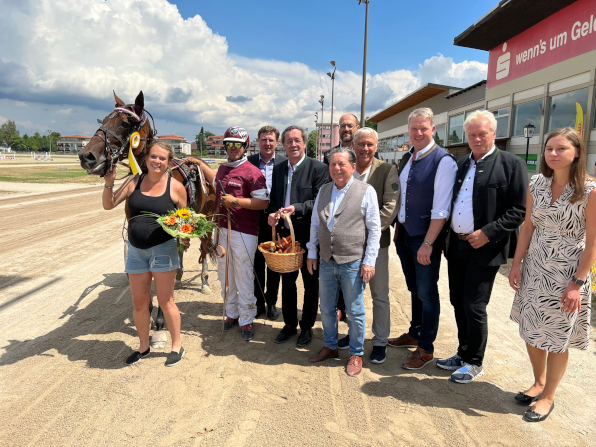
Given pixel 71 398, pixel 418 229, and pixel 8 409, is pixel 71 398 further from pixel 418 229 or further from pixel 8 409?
pixel 418 229

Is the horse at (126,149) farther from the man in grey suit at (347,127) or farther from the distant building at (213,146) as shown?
the distant building at (213,146)

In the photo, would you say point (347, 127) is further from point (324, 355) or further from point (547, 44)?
point (547, 44)

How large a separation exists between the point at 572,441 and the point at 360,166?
2688 millimetres

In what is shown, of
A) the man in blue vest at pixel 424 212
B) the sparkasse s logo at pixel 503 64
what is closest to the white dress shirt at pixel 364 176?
the man in blue vest at pixel 424 212

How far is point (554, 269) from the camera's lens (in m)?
2.63

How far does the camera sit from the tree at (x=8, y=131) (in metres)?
110

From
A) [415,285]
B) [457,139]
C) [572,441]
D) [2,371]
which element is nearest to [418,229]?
[415,285]

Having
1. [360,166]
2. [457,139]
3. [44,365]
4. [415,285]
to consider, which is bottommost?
[44,365]

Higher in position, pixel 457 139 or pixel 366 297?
pixel 457 139

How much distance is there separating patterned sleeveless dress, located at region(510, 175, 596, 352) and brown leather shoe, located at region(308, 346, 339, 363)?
173cm

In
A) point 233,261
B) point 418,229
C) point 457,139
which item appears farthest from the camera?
point 457,139

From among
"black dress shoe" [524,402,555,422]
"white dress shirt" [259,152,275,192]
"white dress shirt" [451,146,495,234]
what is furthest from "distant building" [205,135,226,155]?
"black dress shoe" [524,402,555,422]

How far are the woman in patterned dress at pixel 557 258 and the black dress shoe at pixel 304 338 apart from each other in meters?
2.04

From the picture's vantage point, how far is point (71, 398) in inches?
116
